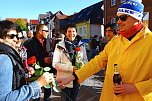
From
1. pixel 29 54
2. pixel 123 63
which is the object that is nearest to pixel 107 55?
pixel 123 63

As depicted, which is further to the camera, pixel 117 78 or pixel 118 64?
pixel 118 64

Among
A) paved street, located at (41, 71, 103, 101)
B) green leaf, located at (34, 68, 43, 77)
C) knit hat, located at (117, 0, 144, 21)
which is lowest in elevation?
paved street, located at (41, 71, 103, 101)

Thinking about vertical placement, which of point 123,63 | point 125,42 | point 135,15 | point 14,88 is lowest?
point 14,88

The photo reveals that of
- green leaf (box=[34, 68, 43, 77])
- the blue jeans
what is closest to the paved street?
Answer: the blue jeans

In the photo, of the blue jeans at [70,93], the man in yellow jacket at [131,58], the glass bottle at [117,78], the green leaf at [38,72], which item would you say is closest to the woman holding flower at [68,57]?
the blue jeans at [70,93]

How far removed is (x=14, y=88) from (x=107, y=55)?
3.84 feet

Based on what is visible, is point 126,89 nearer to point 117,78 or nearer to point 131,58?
point 117,78

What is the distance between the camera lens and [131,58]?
101 inches

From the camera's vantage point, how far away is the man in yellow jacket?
2.50 meters

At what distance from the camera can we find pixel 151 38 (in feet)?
8.43

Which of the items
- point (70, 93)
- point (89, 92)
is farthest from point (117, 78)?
point (89, 92)

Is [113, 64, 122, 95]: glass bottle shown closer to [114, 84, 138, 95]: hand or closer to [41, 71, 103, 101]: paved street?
[114, 84, 138, 95]: hand

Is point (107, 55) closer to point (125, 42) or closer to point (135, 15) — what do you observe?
point (125, 42)

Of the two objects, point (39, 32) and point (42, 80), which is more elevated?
point (39, 32)
